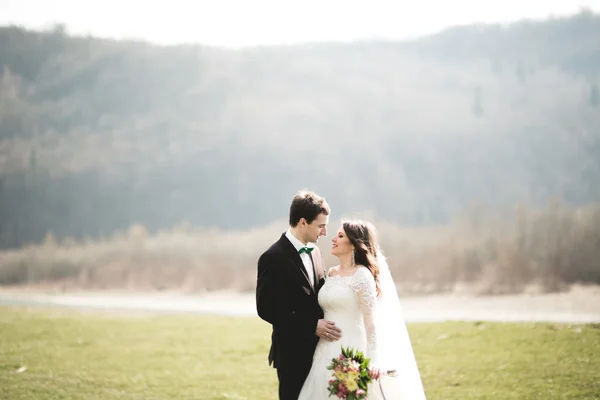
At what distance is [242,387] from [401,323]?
18.5 ft

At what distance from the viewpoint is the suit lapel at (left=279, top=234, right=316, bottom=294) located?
5840mm

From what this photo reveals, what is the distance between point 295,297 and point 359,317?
0.62 m

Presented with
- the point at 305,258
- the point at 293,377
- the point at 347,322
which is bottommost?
the point at 293,377

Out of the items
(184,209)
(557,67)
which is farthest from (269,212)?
(557,67)

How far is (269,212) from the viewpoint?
80.4 meters

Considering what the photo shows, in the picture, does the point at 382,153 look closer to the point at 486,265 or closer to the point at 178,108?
the point at 178,108

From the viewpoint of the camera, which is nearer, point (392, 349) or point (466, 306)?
point (392, 349)

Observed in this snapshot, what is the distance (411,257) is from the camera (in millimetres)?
34594

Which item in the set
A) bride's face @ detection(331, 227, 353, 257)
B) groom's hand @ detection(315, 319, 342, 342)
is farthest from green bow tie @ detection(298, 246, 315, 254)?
groom's hand @ detection(315, 319, 342, 342)

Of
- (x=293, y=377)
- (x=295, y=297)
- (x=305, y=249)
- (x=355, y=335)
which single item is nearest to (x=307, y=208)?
(x=305, y=249)

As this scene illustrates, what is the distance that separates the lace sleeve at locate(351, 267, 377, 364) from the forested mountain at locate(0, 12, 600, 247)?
63.9 m

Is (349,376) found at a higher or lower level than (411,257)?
higher

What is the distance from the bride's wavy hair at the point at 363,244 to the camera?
19.6ft

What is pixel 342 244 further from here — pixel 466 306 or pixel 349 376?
pixel 466 306
